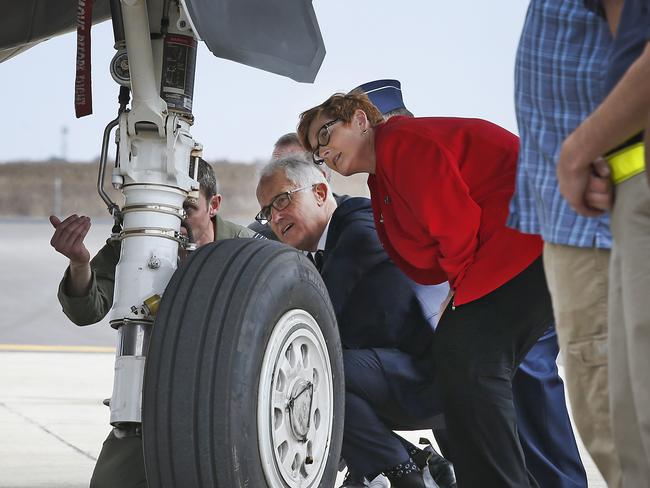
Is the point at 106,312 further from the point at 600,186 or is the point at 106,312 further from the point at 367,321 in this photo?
the point at 600,186

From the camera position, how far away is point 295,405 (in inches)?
115

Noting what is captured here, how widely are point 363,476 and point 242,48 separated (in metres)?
1.54

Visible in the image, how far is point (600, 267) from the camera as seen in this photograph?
196cm

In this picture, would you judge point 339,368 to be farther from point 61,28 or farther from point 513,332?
point 61,28

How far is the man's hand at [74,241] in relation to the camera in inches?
129

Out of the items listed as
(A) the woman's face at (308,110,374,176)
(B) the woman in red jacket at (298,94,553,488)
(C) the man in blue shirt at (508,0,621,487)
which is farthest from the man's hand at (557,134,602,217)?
(A) the woman's face at (308,110,374,176)

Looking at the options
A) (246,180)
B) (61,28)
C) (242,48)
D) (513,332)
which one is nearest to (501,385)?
(513,332)

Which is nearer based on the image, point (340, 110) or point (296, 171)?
point (340, 110)

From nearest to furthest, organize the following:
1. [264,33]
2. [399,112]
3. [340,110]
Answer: [264,33] < [340,110] < [399,112]

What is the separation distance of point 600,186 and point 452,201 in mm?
1282

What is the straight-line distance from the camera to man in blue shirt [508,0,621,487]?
1944 mm

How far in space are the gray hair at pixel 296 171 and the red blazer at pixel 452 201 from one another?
666 mm

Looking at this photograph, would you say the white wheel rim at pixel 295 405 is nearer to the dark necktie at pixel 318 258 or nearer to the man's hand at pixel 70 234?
the man's hand at pixel 70 234

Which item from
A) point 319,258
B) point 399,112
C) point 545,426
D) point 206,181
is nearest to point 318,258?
point 319,258
